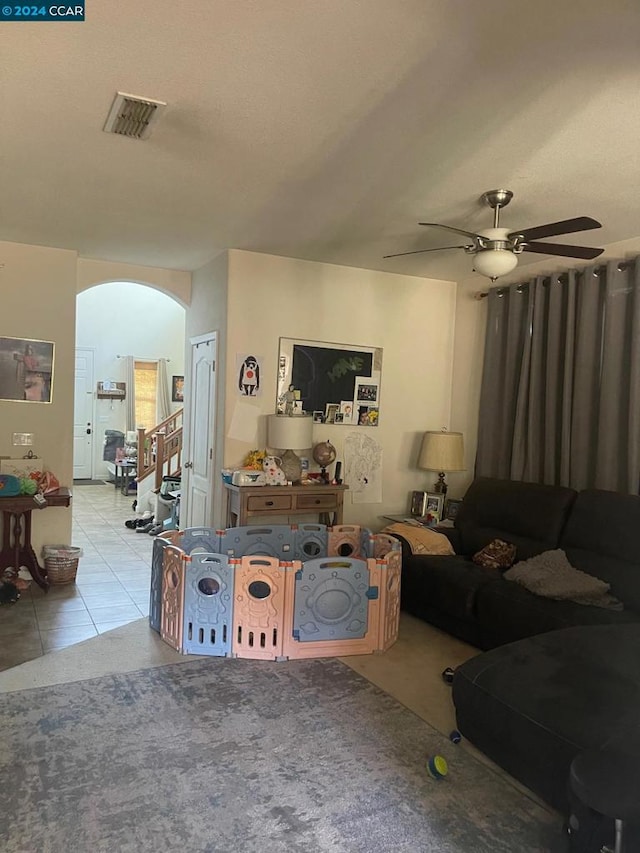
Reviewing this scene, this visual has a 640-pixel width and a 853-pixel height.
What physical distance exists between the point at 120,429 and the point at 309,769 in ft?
30.9

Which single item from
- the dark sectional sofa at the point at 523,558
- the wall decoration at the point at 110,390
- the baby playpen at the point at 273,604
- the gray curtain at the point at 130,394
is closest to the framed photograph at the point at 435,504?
the dark sectional sofa at the point at 523,558

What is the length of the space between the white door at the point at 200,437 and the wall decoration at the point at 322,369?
610 mm

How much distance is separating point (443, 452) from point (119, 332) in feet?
25.0

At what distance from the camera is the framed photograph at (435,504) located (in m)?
5.33

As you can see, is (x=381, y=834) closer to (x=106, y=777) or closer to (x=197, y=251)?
(x=106, y=777)

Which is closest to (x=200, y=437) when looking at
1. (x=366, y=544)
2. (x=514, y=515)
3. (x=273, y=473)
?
(x=273, y=473)

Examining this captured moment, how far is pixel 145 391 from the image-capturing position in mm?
11289

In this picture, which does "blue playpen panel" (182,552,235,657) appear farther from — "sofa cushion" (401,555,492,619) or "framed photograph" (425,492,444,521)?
"framed photograph" (425,492,444,521)

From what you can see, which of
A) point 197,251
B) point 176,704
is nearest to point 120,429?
point 197,251

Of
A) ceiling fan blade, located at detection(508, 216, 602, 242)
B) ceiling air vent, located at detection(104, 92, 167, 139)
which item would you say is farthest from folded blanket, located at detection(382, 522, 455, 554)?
ceiling air vent, located at detection(104, 92, 167, 139)

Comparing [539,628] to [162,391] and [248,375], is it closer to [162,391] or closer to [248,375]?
[248,375]

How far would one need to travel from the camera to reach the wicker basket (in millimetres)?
4840

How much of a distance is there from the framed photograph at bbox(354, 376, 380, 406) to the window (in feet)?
22.3

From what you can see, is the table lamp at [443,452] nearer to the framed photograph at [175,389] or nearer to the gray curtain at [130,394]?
the framed photograph at [175,389]
